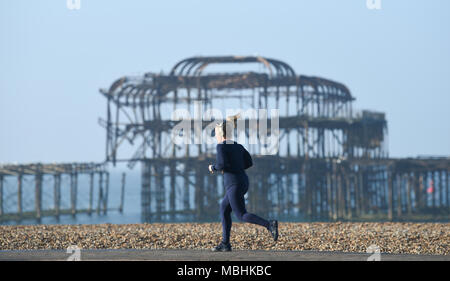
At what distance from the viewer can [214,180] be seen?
53500 millimetres

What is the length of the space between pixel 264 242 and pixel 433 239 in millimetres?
3852

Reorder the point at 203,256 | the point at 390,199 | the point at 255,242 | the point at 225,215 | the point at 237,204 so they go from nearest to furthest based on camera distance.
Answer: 1. the point at 203,256
2. the point at 237,204
3. the point at 225,215
4. the point at 255,242
5. the point at 390,199

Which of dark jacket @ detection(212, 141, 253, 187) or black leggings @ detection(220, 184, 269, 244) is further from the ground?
dark jacket @ detection(212, 141, 253, 187)

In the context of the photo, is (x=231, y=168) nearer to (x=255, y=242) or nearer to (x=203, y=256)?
(x=203, y=256)

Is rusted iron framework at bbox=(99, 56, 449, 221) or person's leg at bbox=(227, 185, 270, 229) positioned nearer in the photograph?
person's leg at bbox=(227, 185, 270, 229)

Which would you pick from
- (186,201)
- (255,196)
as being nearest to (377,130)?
(255,196)

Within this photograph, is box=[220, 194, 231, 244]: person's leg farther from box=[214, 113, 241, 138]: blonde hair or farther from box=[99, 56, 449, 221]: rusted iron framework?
box=[99, 56, 449, 221]: rusted iron framework

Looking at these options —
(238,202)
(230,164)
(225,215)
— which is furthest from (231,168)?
(225,215)

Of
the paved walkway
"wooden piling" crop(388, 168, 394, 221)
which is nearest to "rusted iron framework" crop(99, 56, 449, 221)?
"wooden piling" crop(388, 168, 394, 221)

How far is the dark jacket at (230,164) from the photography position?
1070 centimetres

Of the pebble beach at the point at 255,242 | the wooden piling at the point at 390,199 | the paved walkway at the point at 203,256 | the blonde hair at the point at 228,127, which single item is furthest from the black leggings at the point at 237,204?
the wooden piling at the point at 390,199

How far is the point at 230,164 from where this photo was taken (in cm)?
1076

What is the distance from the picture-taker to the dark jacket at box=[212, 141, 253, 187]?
35.1ft
